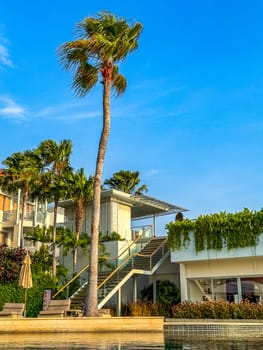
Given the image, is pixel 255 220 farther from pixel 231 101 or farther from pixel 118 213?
pixel 118 213

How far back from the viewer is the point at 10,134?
849 inches

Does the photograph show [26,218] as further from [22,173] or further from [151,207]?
[151,207]

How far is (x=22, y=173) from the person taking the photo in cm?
2989

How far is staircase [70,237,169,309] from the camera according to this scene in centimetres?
2162

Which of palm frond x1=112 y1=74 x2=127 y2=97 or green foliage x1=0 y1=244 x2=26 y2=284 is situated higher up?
palm frond x1=112 y1=74 x2=127 y2=97

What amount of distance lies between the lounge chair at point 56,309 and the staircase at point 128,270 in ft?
6.64

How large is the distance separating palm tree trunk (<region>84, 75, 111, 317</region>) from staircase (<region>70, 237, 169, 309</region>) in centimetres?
262

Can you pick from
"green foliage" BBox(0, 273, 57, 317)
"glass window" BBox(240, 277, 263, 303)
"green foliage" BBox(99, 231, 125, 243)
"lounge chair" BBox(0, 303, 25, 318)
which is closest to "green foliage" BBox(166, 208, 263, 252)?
"glass window" BBox(240, 277, 263, 303)

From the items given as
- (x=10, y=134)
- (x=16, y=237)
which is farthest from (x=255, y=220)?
(x=16, y=237)

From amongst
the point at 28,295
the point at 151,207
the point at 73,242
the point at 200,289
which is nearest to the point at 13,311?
the point at 28,295

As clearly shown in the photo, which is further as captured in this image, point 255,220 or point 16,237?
point 16,237

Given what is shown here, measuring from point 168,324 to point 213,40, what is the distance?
11.7 m

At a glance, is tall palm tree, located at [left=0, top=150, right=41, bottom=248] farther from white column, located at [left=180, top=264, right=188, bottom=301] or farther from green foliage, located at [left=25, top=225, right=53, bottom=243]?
white column, located at [left=180, top=264, right=188, bottom=301]

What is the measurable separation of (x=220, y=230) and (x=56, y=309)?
865cm
